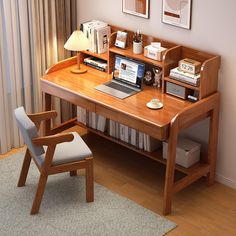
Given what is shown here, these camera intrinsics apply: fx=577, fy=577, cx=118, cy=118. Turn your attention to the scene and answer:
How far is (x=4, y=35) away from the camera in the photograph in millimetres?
4715

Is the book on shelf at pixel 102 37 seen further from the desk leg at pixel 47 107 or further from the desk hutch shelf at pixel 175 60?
the desk leg at pixel 47 107

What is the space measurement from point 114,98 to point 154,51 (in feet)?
1.54

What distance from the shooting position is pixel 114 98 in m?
4.36

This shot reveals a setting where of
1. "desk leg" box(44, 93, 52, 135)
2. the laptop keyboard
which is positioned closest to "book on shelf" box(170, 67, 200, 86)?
the laptop keyboard

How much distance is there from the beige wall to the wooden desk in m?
0.08

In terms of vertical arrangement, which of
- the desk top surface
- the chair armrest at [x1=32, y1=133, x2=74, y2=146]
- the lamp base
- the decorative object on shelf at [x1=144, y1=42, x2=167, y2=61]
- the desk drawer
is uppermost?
the decorative object on shelf at [x1=144, y1=42, x2=167, y2=61]

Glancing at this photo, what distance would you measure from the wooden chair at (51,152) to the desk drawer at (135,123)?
0.29 metres

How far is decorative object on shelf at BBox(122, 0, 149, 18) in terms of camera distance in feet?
14.8

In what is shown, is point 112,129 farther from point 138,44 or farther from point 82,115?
point 138,44

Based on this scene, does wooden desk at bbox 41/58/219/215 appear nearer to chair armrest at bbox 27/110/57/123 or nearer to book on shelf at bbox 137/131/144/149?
book on shelf at bbox 137/131/144/149

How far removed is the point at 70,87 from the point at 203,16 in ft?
3.82

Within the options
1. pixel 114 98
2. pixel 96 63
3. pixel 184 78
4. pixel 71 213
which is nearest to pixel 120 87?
pixel 114 98

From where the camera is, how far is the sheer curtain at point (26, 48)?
15.5 ft

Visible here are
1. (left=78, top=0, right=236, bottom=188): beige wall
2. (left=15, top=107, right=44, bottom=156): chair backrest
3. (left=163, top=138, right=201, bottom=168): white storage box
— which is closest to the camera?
(left=15, top=107, right=44, bottom=156): chair backrest
